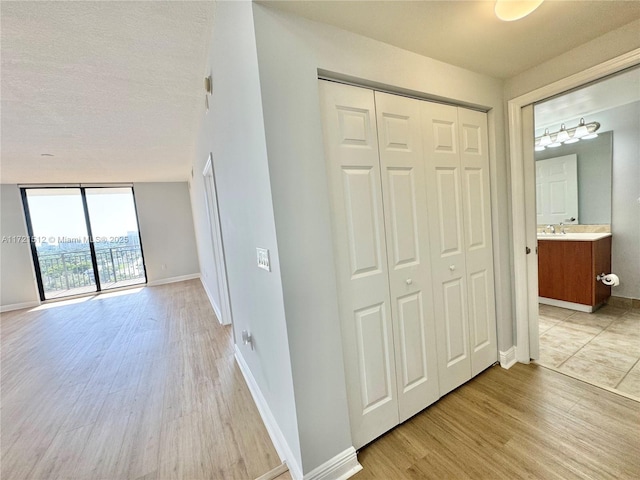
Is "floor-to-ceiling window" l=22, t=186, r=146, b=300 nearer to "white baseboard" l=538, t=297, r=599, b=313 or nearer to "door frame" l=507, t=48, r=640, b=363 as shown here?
→ "door frame" l=507, t=48, r=640, b=363

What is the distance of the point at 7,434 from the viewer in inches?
67.7

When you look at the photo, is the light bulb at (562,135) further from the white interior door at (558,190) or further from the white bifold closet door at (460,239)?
the white bifold closet door at (460,239)

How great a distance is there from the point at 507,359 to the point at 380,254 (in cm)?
155

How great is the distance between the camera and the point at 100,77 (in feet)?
6.37

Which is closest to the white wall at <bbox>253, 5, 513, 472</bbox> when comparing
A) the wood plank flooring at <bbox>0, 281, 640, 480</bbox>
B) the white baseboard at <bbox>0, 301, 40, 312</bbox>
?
the wood plank flooring at <bbox>0, 281, 640, 480</bbox>

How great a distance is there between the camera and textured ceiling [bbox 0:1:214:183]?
54.7 inches

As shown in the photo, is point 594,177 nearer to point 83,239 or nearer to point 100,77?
point 100,77

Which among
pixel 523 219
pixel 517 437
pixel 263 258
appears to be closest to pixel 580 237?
pixel 523 219

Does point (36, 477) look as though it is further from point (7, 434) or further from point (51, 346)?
point (51, 346)

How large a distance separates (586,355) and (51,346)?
5589 mm

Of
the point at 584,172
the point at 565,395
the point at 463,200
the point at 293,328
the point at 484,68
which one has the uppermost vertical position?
the point at 484,68

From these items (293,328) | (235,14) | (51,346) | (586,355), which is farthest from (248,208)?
(51,346)

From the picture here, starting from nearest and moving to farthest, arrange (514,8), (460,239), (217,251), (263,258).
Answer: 1. (514,8)
2. (263,258)
3. (460,239)
4. (217,251)

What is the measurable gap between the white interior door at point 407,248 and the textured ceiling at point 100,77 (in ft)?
4.07
